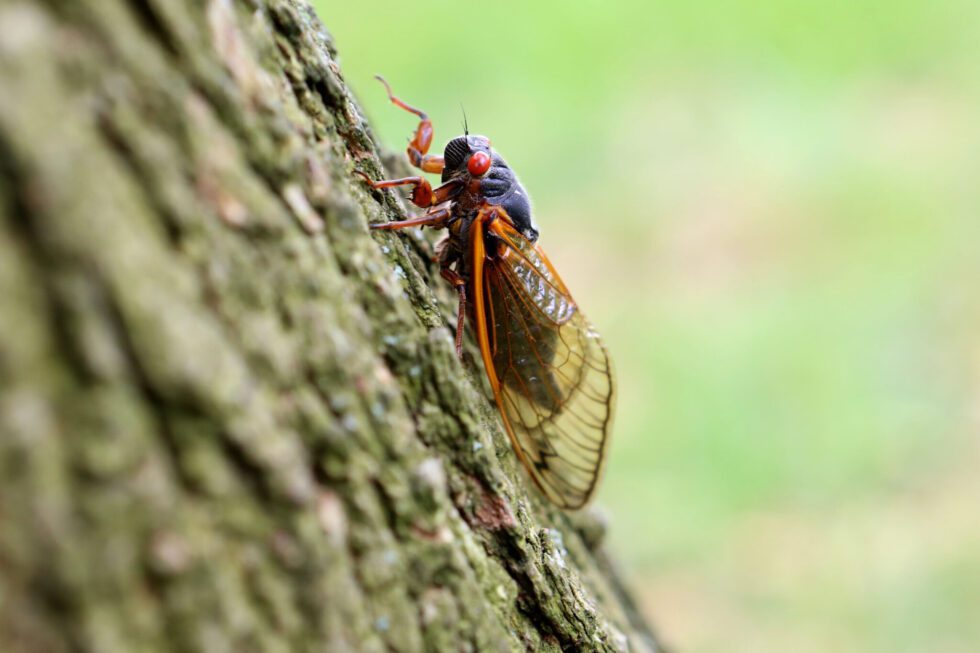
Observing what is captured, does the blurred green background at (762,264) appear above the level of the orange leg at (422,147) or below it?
above

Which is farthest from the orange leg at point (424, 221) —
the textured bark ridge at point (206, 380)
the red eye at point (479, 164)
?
the textured bark ridge at point (206, 380)

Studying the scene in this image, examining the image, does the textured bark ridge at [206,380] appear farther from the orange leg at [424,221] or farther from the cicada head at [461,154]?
the cicada head at [461,154]

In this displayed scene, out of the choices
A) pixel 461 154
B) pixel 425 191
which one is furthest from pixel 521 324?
pixel 461 154

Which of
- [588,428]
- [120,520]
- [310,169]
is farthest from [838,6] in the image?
[120,520]

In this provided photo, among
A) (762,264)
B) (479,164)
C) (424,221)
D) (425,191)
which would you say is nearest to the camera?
(424,221)

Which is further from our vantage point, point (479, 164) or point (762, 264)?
point (762, 264)

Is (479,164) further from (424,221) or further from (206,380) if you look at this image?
(206,380)

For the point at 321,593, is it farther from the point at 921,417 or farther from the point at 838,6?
the point at 838,6
